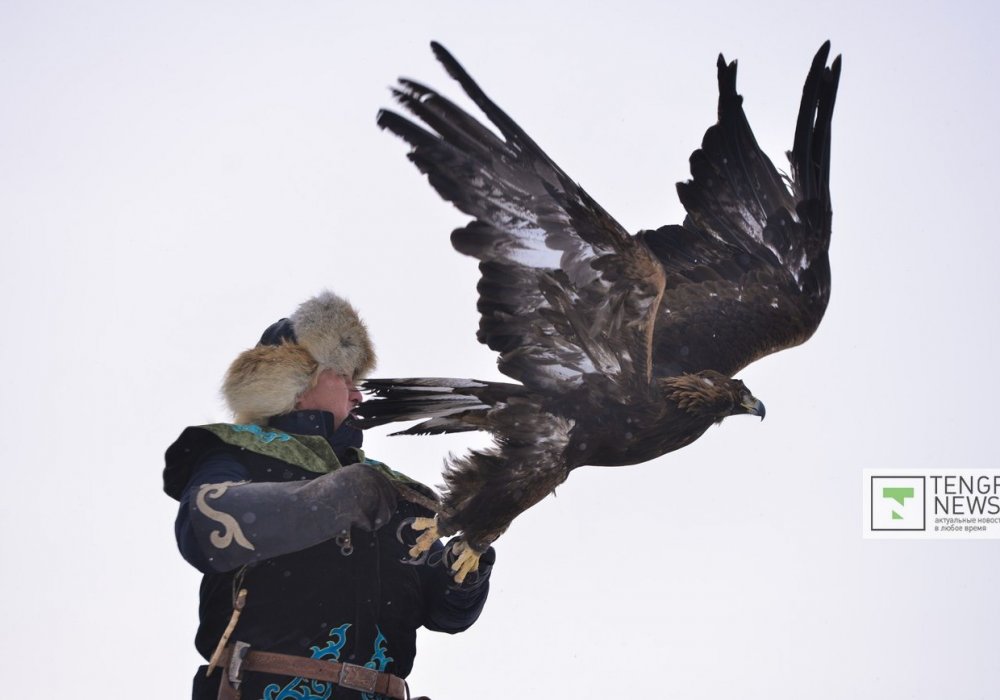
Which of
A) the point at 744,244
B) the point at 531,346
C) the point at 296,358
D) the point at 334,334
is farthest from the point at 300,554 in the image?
the point at 744,244

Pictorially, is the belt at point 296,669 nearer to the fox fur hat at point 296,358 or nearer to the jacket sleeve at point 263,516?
the jacket sleeve at point 263,516

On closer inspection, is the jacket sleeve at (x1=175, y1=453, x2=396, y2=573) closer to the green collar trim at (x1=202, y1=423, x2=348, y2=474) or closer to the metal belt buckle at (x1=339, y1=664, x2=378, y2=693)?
the green collar trim at (x1=202, y1=423, x2=348, y2=474)

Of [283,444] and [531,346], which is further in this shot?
[531,346]

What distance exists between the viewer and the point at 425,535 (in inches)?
133

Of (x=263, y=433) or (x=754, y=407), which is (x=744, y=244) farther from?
(x=263, y=433)

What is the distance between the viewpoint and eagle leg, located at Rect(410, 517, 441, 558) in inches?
132

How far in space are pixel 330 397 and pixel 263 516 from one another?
784 millimetres

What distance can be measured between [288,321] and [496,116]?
109cm

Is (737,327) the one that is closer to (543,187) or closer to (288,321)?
(543,187)

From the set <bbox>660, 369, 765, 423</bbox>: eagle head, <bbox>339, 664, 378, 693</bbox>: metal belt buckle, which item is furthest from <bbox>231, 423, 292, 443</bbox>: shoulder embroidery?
<bbox>660, 369, 765, 423</bbox>: eagle head

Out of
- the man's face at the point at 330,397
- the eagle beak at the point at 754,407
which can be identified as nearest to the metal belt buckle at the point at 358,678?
the man's face at the point at 330,397

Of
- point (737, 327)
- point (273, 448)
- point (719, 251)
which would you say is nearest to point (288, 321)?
point (273, 448)

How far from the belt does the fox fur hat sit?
803mm

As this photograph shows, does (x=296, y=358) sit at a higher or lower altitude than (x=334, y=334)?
lower
